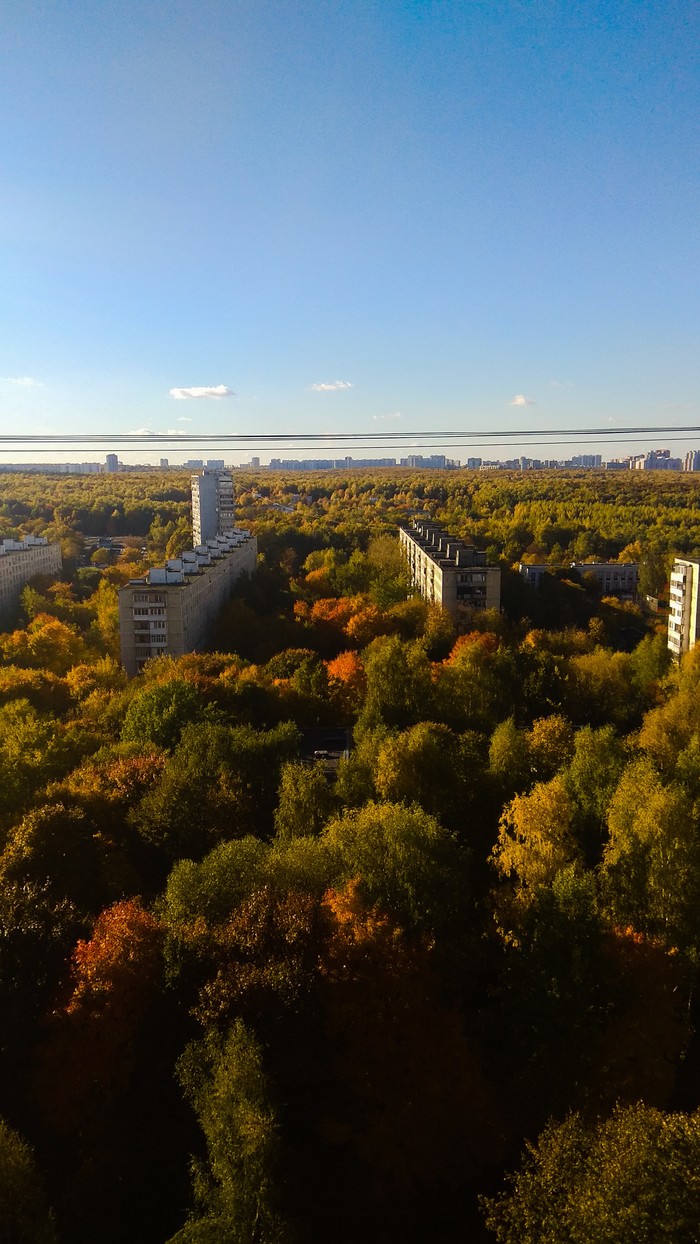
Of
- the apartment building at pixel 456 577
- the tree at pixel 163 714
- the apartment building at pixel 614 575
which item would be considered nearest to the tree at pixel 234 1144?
the tree at pixel 163 714

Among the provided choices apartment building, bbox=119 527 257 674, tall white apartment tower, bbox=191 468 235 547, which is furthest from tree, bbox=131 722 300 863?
tall white apartment tower, bbox=191 468 235 547

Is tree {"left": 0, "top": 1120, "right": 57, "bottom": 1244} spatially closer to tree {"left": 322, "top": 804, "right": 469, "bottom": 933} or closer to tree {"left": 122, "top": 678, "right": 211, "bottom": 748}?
tree {"left": 322, "top": 804, "right": 469, "bottom": 933}

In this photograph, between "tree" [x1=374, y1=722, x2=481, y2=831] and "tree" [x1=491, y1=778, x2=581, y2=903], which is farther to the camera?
"tree" [x1=374, y1=722, x2=481, y2=831]

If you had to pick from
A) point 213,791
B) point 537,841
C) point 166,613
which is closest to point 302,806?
point 213,791

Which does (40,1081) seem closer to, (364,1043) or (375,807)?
(364,1043)

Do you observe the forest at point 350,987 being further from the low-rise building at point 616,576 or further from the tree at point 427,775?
the low-rise building at point 616,576

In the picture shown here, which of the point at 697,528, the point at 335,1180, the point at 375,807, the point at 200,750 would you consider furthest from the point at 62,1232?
the point at 697,528

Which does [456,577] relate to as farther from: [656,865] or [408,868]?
[408,868]
